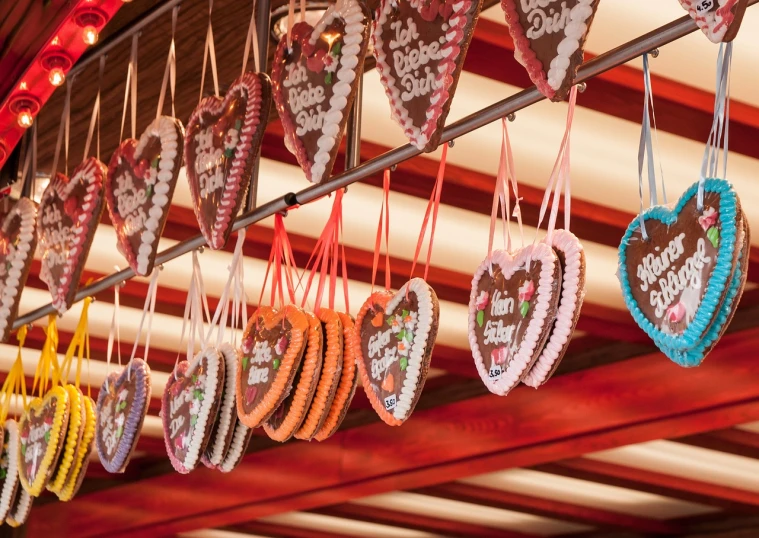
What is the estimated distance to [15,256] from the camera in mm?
3023

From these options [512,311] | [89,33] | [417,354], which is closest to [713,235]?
[512,311]

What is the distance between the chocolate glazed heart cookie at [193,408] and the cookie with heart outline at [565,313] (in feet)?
3.13

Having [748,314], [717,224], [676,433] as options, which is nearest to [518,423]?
[676,433]

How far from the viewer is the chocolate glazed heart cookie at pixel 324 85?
6.74ft

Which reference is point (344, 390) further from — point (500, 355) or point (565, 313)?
point (565, 313)

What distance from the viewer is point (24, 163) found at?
3.46 metres

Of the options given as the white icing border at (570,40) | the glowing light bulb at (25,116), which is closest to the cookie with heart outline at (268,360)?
the glowing light bulb at (25,116)

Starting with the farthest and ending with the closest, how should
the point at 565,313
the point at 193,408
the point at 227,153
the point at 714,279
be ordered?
the point at 193,408 → the point at 227,153 → the point at 565,313 → the point at 714,279

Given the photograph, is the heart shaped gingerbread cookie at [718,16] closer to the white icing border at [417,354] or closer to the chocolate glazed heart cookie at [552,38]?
the chocolate glazed heart cookie at [552,38]

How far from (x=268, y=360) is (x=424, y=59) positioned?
0.80 meters

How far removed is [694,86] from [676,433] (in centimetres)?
170

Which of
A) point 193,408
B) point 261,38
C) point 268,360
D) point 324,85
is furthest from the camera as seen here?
point 193,408

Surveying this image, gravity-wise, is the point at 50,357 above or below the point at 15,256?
below

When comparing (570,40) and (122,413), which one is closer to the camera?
(570,40)
